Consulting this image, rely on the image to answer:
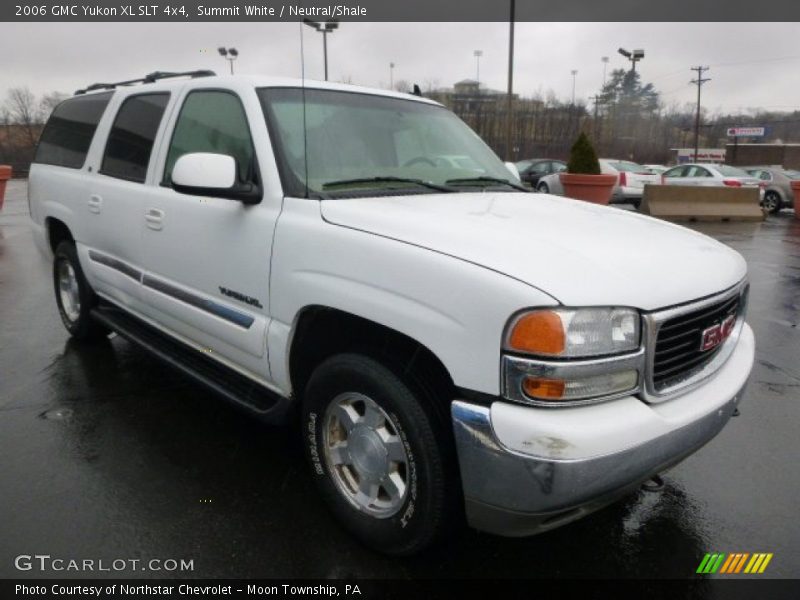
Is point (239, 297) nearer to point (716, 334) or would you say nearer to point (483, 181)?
point (483, 181)

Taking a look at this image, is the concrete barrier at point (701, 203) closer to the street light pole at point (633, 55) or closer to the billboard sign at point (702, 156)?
the street light pole at point (633, 55)

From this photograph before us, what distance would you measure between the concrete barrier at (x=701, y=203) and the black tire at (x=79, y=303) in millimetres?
14050

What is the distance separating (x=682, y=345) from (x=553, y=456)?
754mm

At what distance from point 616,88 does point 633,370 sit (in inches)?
2513

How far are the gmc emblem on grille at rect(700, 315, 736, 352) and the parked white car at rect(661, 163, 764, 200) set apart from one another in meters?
16.5

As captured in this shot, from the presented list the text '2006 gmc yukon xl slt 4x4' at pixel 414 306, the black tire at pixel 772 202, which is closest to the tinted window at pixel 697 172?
the black tire at pixel 772 202

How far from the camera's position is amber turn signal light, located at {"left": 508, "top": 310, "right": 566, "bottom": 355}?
1945mm

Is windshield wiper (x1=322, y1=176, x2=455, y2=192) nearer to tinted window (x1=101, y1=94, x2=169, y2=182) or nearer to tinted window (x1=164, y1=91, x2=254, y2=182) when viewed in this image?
tinted window (x1=164, y1=91, x2=254, y2=182)

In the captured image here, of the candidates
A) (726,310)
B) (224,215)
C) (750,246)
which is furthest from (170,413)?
(750,246)

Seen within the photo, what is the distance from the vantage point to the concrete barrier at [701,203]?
1585cm

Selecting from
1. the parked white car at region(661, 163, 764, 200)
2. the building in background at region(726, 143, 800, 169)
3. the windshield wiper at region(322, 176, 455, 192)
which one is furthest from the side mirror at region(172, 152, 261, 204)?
the building in background at region(726, 143, 800, 169)

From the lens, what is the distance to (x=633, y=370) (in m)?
2.08

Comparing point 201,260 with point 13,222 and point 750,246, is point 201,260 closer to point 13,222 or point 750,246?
point 750,246

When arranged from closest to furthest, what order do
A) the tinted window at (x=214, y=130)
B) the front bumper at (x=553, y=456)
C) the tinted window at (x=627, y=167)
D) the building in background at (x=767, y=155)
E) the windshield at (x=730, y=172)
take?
the front bumper at (x=553, y=456)
the tinted window at (x=214, y=130)
the windshield at (x=730, y=172)
the tinted window at (x=627, y=167)
the building in background at (x=767, y=155)
